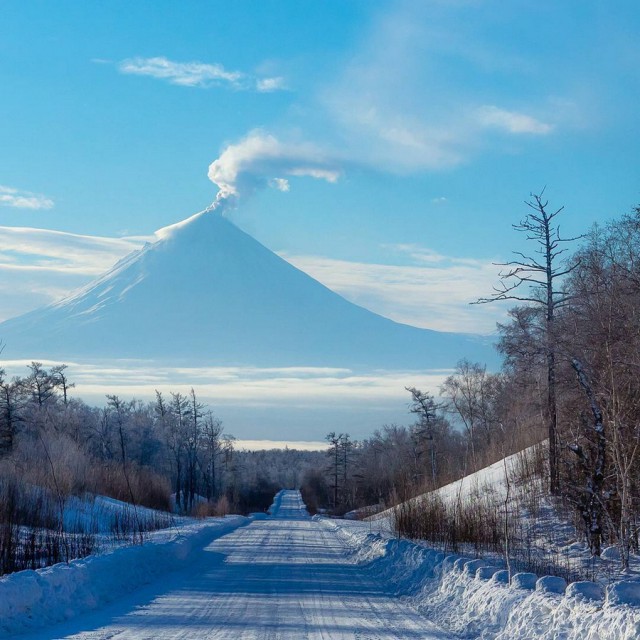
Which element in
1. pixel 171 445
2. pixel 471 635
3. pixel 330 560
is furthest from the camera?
pixel 171 445

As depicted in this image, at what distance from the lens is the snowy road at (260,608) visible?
9.02 metres

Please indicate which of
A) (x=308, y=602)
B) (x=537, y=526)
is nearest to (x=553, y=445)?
(x=537, y=526)

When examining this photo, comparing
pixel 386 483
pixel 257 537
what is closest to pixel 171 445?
pixel 386 483

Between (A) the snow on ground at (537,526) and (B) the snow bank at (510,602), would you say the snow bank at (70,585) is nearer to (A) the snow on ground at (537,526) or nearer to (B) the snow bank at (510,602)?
(B) the snow bank at (510,602)

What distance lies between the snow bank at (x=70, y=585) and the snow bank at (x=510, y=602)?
464cm

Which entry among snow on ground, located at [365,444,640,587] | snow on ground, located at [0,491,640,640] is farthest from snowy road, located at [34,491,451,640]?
snow on ground, located at [365,444,640,587]

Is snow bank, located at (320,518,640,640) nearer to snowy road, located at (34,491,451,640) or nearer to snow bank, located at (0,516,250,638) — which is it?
snowy road, located at (34,491,451,640)

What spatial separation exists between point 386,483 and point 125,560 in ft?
124

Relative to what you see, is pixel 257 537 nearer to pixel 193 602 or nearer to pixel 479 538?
pixel 479 538

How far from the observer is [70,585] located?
1101 centimetres

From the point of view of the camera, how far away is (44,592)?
10188mm

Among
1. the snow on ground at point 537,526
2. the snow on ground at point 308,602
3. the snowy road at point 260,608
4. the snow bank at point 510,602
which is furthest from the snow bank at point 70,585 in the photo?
the snow on ground at point 537,526

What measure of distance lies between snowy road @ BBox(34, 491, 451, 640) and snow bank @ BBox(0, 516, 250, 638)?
365 mm

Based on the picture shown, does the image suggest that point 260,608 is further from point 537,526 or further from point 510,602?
point 537,526
